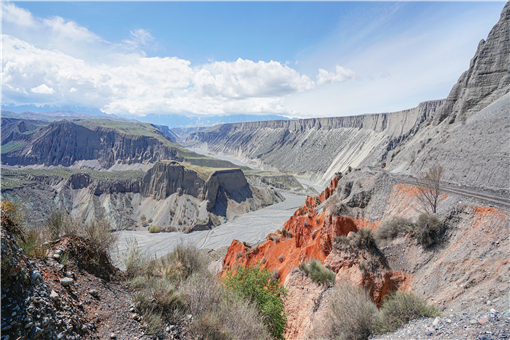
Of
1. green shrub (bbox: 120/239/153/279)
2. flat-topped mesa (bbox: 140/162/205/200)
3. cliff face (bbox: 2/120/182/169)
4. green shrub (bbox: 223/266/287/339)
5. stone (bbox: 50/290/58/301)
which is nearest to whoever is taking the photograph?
stone (bbox: 50/290/58/301)

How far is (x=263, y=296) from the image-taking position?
1252cm

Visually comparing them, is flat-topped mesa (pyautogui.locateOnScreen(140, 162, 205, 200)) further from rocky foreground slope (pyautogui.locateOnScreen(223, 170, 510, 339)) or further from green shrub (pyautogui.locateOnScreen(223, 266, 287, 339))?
green shrub (pyautogui.locateOnScreen(223, 266, 287, 339))

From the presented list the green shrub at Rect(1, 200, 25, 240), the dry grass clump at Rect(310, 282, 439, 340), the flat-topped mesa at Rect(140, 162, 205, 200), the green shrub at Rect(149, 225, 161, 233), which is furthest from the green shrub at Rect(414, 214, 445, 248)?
the flat-topped mesa at Rect(140, 162, 205, 200)

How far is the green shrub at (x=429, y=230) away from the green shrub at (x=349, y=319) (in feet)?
17.0

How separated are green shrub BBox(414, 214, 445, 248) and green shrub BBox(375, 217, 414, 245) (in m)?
0.83

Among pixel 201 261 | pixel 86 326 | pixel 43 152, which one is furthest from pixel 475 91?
pixel 43 152

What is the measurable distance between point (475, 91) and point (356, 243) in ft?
135

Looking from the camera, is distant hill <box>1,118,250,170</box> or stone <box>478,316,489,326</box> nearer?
stone <box>478,316,489,326</box>

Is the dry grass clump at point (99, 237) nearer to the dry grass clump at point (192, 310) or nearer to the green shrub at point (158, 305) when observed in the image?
the dry grass clump at point (192, 310)

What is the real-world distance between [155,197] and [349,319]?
69491 millimetres

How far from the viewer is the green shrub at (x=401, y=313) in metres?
8.10

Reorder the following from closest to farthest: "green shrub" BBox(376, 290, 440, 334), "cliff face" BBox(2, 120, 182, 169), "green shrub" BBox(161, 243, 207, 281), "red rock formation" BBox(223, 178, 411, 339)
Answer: "green shrub" BBox(376, 290, 440, 334), "red rock formation" BBox(223, 178, 411, 339), "green shrub" BBox(161, 243, 207, 281), "cliff face" BBox(2, 120, 182, 169)

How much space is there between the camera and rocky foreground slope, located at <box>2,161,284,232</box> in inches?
2393

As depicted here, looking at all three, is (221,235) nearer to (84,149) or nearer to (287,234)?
(287,234)
